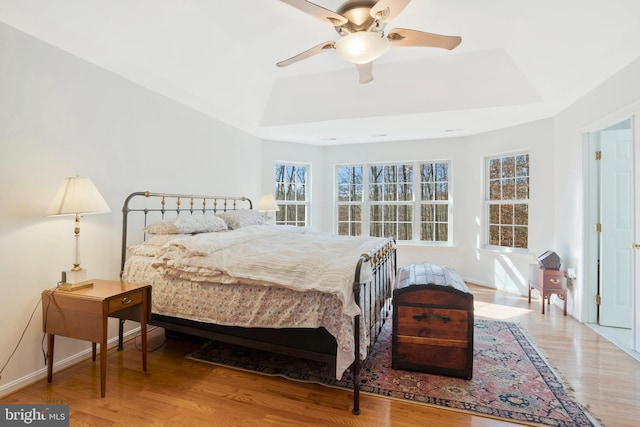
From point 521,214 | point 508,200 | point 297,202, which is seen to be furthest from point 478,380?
point 297,202

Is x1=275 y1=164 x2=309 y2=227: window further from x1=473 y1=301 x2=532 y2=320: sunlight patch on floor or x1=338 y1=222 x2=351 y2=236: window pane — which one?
x1=473 y1=301 x2=532 y2=320: sunlight patch on floor

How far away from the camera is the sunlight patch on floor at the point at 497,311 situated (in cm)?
370

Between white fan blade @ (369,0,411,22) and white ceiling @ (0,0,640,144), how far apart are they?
0.96 metres

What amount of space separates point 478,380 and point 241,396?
173 cm

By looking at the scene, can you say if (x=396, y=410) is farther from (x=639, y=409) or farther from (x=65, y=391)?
(x=65, y=391)

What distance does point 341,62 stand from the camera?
3.82 m

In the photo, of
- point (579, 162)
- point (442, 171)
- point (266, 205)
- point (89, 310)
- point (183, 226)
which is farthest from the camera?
point (442, 171)

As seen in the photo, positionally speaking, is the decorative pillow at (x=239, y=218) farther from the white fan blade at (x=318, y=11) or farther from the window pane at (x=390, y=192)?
the window pane at (x=390, y=192)

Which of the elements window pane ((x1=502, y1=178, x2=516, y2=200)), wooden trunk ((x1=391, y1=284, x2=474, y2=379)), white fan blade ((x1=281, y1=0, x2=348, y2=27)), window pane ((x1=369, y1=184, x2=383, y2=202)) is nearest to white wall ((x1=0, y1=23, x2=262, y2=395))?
white fan blade ((x1=281, y1=0, x2=348, y2=27))

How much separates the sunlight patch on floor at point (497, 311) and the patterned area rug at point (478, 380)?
709mm

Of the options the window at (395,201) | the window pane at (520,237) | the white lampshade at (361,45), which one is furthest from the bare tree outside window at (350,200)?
the white lampshade at (361,45)

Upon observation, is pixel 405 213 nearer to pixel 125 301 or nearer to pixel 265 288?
pixel 265 288

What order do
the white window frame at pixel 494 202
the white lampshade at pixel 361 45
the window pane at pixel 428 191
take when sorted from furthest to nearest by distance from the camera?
the window pane at pixel 428 191, the white window frame at pixel 494 202, the white lampshade at pixel 361 45

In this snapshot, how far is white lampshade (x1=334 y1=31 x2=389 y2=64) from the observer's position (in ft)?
6.66
